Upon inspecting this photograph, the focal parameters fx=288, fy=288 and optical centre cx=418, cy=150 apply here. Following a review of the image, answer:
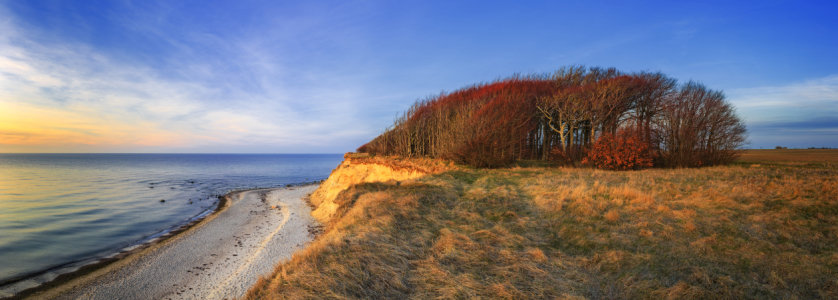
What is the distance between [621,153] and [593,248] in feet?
50.6

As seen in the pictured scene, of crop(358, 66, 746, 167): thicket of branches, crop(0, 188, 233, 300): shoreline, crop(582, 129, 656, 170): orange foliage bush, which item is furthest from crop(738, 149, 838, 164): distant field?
crop(0, 188, 233, 300): shoreline

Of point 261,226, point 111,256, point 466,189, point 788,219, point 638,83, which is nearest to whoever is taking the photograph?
point 788,219

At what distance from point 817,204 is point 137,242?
27.4 m

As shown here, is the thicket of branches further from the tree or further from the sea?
the sea

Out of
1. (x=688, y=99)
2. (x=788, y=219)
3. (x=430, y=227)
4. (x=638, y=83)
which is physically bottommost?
(x=430, y=227)

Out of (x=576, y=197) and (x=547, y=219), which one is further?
(x=576, y=197)

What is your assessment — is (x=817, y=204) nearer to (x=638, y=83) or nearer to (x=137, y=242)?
(x=638, y=83)

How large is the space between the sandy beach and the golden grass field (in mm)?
4165

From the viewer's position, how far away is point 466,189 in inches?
551

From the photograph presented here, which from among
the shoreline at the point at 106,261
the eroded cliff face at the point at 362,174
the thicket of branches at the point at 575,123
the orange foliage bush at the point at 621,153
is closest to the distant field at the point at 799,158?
the thicket of branches at the point at 575,123

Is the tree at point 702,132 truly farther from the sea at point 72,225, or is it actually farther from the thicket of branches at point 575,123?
the sea at point 72,225

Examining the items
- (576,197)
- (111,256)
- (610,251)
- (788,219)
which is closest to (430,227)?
(610,251)

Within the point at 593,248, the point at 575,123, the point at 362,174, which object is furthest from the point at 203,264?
the point at 575,123

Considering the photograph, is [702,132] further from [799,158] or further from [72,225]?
[72,225]
